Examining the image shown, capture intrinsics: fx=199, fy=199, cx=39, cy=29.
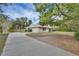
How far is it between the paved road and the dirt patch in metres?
0.04

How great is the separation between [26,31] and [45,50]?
0.77ft

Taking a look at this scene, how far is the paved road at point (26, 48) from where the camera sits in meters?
Result: 1.72

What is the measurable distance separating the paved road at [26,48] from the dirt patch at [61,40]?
4 cm

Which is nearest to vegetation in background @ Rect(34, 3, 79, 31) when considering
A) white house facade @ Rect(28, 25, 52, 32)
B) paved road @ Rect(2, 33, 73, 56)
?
white house facade @ Rect(28, 25, 52, 32)

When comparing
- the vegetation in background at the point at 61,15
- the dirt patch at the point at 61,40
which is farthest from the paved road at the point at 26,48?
the vegetation in background at the point at 61,15

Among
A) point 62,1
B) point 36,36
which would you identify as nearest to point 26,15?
point 36,36

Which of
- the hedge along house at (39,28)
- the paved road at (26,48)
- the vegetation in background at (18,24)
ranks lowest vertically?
the paved road at (26,48)

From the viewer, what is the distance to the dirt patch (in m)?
1.72

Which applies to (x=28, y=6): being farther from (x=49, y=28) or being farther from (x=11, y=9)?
(x=49, y=28)

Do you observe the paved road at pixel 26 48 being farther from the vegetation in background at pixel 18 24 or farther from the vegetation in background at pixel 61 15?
the vegetation in background at pixel 61 15

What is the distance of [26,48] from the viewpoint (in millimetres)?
1729

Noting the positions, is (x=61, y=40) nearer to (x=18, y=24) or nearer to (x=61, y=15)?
(x=61, y=15)

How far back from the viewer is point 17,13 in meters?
1.75

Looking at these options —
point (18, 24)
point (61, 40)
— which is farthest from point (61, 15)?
point (18, 24)
